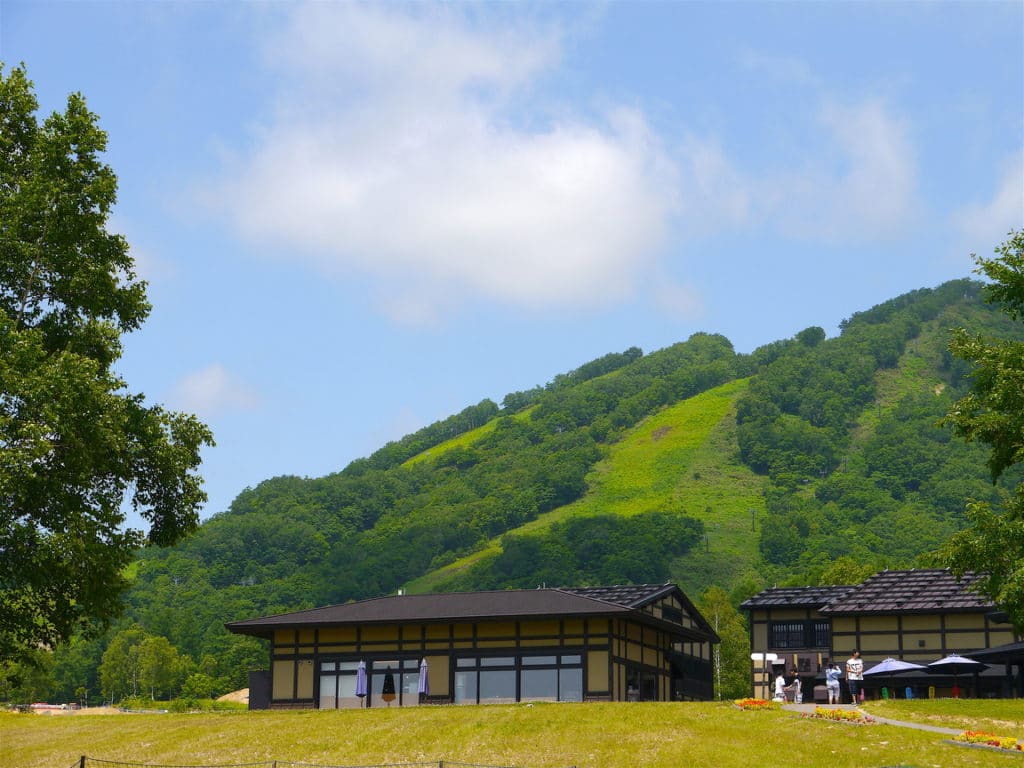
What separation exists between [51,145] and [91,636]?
11619mm

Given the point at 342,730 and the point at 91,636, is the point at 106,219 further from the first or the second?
the point at 342,730

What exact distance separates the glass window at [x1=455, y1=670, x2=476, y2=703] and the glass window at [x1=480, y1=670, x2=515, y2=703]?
14.2 inches

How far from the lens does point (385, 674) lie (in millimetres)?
53812

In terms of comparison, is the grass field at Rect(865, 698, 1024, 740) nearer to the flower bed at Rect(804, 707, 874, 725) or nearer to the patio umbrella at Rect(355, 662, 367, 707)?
the flower bed at Rect(804, 707, 874, 725)

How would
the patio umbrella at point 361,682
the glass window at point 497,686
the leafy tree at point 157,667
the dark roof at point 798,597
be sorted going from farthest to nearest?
the leafy tree at point 157,667 → the dark roof at point 798,597 → the patio umbrella at point 361,682 → the glass window at point 497,686

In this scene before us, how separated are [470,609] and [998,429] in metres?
24.9

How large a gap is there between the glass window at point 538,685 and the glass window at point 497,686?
437 mm

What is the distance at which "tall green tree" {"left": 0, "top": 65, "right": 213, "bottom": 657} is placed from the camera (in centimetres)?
2716

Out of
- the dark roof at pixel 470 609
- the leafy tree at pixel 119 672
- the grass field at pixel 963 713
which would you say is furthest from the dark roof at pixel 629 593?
the leafy tree at pixel 119 672

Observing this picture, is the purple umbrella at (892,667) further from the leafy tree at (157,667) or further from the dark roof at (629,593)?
the leafy tree at (157,667)

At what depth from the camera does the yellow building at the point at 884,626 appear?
58781 mm

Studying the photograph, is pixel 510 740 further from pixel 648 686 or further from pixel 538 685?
pixel 648 686

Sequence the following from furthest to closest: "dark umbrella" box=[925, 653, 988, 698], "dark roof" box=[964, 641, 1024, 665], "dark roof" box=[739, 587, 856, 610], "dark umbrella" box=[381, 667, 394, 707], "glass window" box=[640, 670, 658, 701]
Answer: "dark roof" box=[739, 587, 856, 610]
"glass window" box=[640, 670, 658, 701]
"dark umbrella" box=[381, 667, 394, 707]
"dark roof" box=[964, 641, 1024, 665]
"dark umbrella" box=[925, 653, 988, 698]

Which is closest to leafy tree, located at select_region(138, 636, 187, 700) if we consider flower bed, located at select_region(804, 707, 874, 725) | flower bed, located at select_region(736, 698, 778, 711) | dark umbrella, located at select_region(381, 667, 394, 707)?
dark umbrella, located at select_region(381, 667, 394, 707)
